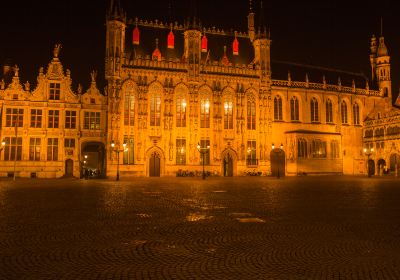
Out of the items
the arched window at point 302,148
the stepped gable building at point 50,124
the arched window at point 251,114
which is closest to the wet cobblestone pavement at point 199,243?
the stepped gable building at point 50,124

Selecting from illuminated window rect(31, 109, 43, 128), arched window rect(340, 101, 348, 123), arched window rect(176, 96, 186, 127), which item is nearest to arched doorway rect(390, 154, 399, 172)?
arched window rect(340, 101, 348, 123)

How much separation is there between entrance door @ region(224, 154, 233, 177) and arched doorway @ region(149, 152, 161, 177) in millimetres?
9406

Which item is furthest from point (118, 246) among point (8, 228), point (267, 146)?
point (267, 146)

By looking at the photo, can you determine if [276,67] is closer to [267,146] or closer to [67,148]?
[267,146]

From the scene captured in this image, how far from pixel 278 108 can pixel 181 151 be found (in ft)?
55.3

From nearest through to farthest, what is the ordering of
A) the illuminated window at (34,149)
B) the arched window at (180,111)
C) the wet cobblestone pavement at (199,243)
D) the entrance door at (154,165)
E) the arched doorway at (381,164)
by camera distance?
the wet cobblestone pavement at (199,243) → the illuminated window at (34,149) → the entrance door at (154,165) → the arched window at (180,111) → the arched doorway at (381,164)

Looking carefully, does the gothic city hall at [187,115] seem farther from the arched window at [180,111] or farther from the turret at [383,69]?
the turret at [383,69]

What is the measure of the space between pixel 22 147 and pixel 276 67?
40.0m

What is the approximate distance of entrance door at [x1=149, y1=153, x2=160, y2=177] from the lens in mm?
50125

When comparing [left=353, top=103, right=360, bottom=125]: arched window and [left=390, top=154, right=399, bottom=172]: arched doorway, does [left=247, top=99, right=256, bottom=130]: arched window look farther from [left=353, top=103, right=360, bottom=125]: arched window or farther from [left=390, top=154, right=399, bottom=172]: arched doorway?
[left=390, top=154, right=399, bottom=172]: arched doorway

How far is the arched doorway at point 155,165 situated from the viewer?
50125 mm

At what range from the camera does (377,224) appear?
11914 millimetres

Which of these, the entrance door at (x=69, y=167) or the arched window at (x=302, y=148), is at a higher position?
the arched window at (x=302, y=148)

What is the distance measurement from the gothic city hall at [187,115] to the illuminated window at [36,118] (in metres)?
0.12
